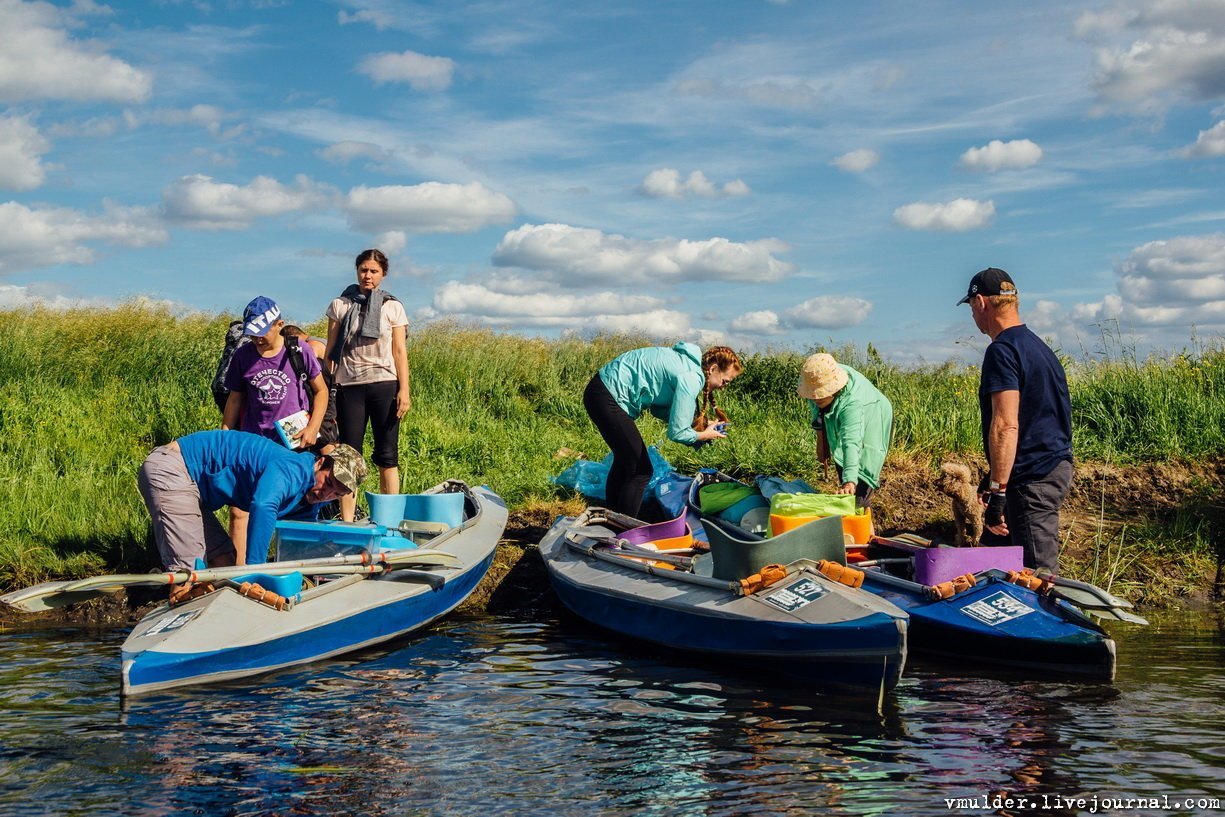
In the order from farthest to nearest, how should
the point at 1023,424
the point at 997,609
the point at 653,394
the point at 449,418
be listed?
1. the point at 449,418
2. the point at 653,394
3. the point at 1023,424
4. the point at 997,609

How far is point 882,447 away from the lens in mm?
8008

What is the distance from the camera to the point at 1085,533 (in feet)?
31.6

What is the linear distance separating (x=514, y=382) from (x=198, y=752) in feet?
35.2

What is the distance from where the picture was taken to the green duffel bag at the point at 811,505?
7.30 meters

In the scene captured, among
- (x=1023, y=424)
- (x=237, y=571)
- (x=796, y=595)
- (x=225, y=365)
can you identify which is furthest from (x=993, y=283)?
(x=225, y=365)

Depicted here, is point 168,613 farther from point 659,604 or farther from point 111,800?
point 659,604

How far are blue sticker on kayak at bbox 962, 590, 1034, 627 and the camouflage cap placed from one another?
357 centimetres

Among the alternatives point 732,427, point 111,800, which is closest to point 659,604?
point 111,800

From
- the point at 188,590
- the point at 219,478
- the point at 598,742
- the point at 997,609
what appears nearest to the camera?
the point at 598,742

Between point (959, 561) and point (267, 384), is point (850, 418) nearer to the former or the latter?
point (959, 561)

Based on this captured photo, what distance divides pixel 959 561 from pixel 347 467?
3.59m

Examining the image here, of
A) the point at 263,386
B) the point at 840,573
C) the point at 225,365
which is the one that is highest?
the point at 225,365

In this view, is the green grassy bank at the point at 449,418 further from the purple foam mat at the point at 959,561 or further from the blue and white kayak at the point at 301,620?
the purple foam mat at the point at 959,561

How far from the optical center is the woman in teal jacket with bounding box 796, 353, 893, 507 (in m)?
7.79
